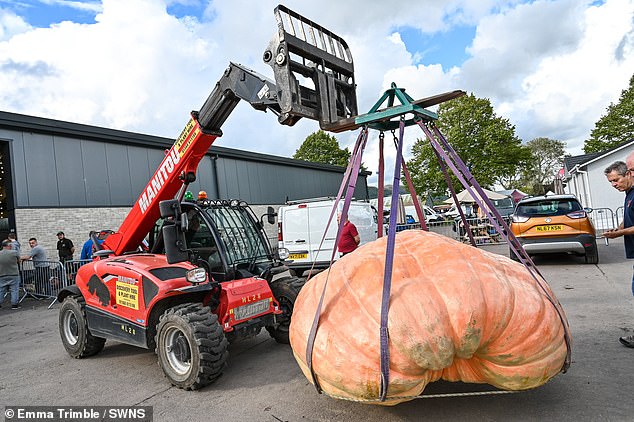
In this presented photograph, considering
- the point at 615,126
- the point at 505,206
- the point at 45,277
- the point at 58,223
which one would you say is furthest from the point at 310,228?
the point at 615,126

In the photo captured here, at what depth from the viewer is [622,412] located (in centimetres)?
314

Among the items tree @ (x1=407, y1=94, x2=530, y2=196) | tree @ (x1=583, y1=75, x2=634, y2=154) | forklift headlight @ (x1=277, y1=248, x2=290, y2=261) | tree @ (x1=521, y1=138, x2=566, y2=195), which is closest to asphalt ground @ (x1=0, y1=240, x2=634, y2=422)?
forklift headlight @ (x1=277, y1=248, x2=290, y2=261)

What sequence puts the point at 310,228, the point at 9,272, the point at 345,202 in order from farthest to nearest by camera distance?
the point at 310,228 < the point at 9,272 < the point at 345,202

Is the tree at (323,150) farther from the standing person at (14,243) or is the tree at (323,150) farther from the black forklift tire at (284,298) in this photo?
the black forklift tire at (284,298)

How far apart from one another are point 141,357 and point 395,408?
3.68m

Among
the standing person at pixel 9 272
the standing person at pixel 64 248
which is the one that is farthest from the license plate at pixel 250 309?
the standing person at pixel 64 248

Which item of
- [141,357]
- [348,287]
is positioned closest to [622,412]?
[348,287]

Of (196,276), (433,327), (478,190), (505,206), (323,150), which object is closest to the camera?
(433,327)

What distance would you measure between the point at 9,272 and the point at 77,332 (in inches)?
249

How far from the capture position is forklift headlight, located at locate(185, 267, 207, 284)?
14.3ft

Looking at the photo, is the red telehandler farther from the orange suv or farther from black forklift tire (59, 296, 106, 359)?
the orange suv

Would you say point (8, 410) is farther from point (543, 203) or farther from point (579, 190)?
point (579, 190)

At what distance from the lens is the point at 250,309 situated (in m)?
4.67

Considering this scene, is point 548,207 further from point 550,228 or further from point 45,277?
point 45,277
